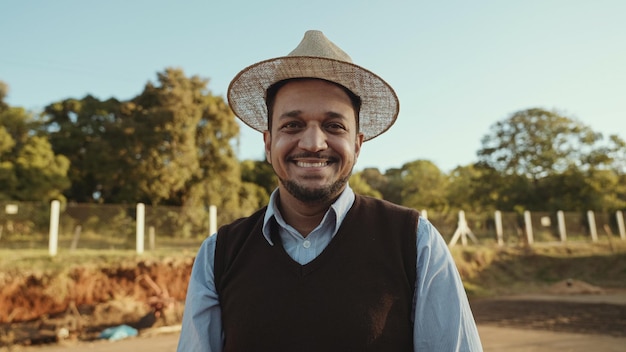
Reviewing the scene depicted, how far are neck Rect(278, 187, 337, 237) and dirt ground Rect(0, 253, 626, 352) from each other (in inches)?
273

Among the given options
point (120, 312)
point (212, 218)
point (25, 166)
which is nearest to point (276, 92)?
point (120, 312)

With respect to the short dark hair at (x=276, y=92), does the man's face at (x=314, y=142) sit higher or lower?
lower

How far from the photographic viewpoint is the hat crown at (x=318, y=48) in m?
1.44

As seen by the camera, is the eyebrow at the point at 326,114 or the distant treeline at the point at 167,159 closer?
the eyebrow at the point at 326,114

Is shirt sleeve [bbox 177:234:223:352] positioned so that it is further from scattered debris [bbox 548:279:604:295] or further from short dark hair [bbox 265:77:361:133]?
scattered debris [bbox 548:279:604:295]

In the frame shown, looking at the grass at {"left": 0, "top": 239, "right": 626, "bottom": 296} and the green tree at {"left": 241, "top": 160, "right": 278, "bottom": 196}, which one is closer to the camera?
the grass at {"left": 0, "top": 239, "right": 626, "bottom": 296}

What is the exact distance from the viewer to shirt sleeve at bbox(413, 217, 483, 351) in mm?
1173

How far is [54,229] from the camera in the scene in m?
11.0

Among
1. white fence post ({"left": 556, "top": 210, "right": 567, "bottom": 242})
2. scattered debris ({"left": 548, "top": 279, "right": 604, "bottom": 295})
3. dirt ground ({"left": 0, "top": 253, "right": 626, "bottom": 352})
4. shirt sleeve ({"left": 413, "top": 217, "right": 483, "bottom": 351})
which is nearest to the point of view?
shirt sleeve ({"left": 413, "top": 217, "right": 483, "bottom": 351})

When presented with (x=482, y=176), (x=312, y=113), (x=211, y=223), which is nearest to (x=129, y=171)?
(x=211, y=223)

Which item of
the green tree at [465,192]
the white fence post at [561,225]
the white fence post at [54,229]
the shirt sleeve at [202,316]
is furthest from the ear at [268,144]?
the green tree at [465,192]

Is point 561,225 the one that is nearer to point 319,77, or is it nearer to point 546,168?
point 546,168

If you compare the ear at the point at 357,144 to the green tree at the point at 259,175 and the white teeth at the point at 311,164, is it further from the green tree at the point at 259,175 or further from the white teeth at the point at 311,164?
the green tree at the point at 259,175

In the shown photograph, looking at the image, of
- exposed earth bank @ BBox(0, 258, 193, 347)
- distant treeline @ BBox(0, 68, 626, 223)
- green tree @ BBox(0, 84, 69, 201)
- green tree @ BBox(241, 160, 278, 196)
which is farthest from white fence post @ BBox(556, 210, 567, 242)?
green tree @ BBox(0, 84, 69, 201)
